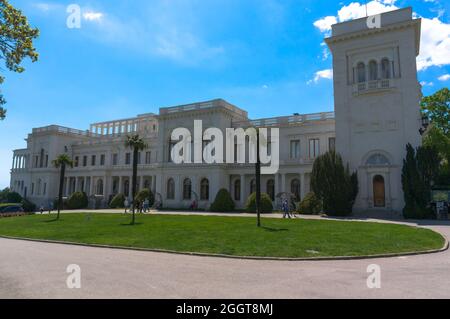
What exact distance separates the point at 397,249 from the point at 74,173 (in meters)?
63.4

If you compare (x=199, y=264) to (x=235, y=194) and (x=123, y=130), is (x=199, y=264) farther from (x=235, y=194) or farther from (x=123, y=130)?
(x=123, y=130)

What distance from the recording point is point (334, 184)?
3172cm

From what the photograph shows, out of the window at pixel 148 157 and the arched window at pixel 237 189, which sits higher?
the window at pixel 148 157

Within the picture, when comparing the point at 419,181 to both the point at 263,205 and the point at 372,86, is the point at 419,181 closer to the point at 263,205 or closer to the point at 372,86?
the point at 372,86

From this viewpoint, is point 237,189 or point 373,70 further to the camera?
point 237,189

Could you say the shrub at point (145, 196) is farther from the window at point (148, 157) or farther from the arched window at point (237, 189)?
the arched window at point (237, 189)

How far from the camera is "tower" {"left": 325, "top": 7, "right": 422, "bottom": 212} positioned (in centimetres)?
3241

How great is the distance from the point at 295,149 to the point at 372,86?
1321 cm

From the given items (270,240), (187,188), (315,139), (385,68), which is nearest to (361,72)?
(385,68)

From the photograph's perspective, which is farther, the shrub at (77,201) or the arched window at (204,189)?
the shrub at (77,201)

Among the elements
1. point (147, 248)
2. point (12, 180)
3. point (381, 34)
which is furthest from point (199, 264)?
point (12, 180)

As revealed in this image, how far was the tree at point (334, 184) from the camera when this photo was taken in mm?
31609

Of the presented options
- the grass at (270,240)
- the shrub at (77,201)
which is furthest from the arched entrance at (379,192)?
the shrub at (77,201)
